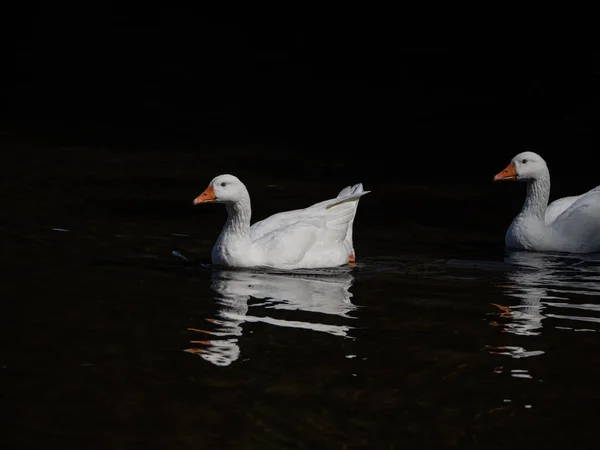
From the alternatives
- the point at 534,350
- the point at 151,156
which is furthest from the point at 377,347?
the point at 151,156

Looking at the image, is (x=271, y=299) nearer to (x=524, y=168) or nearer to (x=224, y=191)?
(x=224, y=191)

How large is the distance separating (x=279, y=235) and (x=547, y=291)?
2.48 metres

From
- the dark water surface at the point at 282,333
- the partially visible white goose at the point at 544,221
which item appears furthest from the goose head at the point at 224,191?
the partially visible white goose at the point at 544,221

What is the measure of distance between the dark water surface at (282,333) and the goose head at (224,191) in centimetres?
63

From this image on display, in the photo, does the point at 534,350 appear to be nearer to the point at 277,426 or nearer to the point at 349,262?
the point at 277,426

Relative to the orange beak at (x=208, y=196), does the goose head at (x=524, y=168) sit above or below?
above

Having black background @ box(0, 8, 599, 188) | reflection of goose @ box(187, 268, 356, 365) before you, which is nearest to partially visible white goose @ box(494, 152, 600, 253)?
reflection of goose @ box(187, 268, 356, 365)

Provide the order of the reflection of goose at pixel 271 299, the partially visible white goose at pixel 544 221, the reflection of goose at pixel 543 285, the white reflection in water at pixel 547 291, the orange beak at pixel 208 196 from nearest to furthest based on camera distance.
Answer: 1. the reflection of goose at pixel 271 299
2. the white reflection in water at pixel 547 291
3. the reflection of goose at pixel 543 285
4. the orange beak at pixel 208 196
5. the partially visible white goose at pixel 544 221

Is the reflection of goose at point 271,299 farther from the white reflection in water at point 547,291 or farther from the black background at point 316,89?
the black background at point 316,89

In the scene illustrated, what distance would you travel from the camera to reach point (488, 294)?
414 inches

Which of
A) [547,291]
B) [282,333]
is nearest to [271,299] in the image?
[282,333]

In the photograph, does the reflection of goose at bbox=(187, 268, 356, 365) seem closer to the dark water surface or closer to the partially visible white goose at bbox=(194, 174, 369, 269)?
the dark water surface

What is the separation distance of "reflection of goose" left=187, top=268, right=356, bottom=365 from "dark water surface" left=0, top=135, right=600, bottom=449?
0.03m

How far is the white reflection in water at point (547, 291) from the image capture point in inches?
376
